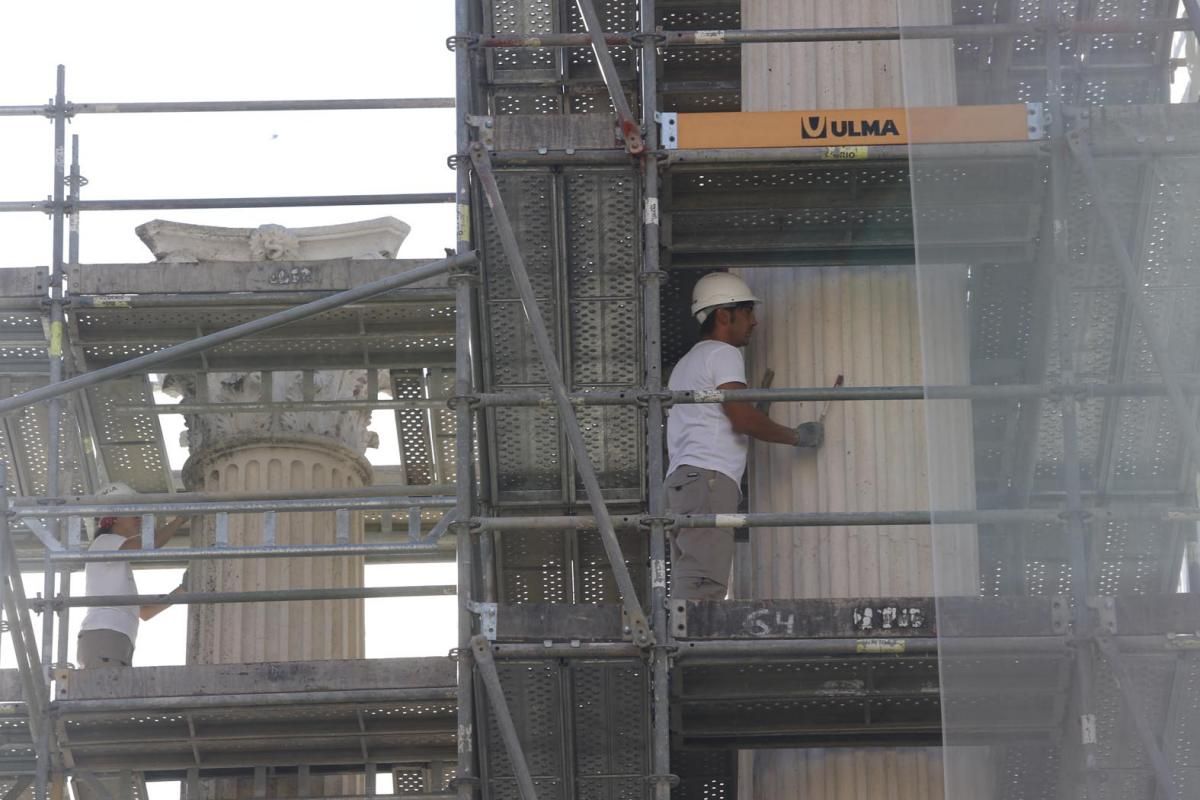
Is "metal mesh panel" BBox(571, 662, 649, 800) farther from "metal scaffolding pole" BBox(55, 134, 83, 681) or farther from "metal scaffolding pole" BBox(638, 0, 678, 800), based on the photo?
"metal scaffolding pole" BBox(55, 134, 83, 681)

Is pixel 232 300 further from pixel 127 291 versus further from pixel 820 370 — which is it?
pixel 820 370

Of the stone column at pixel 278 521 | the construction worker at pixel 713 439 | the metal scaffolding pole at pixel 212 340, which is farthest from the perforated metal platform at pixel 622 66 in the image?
the stone column at pixel 278 521

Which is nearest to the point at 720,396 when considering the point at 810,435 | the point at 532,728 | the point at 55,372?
the point at 810,435

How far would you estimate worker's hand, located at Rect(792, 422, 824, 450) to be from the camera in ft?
38.5

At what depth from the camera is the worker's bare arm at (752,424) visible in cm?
1153

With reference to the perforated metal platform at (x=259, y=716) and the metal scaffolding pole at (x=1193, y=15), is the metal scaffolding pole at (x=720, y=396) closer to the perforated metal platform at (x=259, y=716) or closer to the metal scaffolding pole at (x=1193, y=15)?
the perforated metal platform at (x=259, y=716)

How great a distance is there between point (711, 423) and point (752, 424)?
0.69ft

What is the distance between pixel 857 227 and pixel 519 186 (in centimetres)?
179

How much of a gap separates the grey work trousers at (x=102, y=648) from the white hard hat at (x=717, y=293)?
5424 millimetres

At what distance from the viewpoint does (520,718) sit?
37.0ft

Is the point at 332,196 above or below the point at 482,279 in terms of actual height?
above

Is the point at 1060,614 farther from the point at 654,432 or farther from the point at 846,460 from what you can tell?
the point at 846,460

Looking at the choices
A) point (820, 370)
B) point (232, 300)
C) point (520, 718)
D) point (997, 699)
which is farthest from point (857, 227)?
point (997, 699)

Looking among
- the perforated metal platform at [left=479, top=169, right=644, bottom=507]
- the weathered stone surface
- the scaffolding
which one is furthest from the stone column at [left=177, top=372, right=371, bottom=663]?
the perforated metal platform at [left=479, top=169, right=644, bottom=507]
